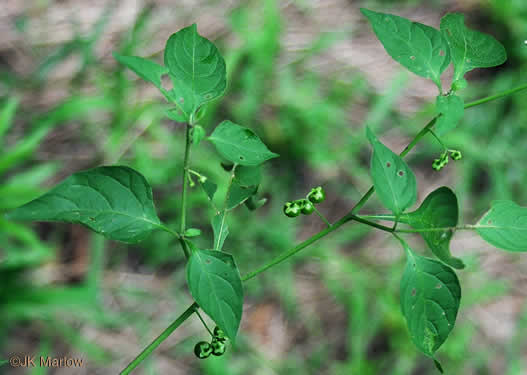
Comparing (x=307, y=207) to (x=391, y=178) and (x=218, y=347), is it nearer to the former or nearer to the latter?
(x=391, y=178)

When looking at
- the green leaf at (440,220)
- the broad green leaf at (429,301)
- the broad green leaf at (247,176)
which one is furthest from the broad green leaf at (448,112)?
the broad green leaf at (247,176)

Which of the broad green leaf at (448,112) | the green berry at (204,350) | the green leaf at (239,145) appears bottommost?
the green berry at (204,350)

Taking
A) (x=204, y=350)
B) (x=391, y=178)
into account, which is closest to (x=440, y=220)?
(x=391, y=178)

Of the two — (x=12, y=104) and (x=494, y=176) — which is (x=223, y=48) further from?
(x=494, y=176)

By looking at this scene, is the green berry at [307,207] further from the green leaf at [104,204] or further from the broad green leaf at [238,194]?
the green leaf at [104,204]

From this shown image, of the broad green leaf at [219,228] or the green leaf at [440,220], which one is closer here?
the green leaf at [440,220]

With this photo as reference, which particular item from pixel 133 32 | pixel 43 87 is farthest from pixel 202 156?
pixel 43 87

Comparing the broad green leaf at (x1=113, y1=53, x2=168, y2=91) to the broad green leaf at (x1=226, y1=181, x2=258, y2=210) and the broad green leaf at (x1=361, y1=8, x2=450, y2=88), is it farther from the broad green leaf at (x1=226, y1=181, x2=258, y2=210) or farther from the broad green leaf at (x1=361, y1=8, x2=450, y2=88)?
the broad green leaf at (x1=361, y1=8, x2=450, y2=88)
